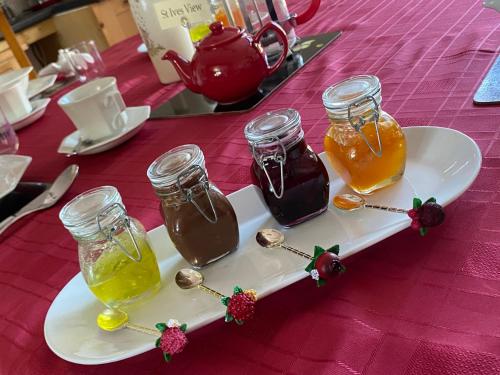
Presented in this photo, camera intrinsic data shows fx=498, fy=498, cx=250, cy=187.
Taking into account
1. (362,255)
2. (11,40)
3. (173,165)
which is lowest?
(362,255)

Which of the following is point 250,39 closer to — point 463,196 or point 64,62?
point 463,196

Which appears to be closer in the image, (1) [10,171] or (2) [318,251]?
Result: (2) [318,251]

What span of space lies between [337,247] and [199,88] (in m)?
0.53

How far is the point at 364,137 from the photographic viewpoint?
17.4 inches

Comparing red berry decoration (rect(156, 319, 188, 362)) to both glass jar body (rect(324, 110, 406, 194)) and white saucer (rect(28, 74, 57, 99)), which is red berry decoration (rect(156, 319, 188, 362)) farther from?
white saucer (rect(28, 74, 57, 99))

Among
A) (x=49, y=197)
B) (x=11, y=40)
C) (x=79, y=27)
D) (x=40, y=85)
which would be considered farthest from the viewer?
(x=79, y=27)

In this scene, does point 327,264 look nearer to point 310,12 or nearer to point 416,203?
point 416,203

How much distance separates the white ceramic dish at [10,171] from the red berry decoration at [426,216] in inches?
24.4

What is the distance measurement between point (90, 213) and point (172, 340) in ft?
0.46

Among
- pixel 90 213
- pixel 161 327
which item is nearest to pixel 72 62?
pixel 90 213

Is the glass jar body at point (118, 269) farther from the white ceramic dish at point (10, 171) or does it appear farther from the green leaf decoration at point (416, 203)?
the white ceramic dish at point (10, 171)

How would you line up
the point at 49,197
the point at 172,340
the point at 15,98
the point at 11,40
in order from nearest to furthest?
the point at 172,340, the point at 49,197, the point at 15,98, the point at 11,40

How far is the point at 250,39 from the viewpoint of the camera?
815 mm

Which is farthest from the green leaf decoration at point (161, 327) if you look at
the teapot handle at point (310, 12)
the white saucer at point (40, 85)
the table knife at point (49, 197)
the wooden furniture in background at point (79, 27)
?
the wooden furniture in background at point (79, 27)
